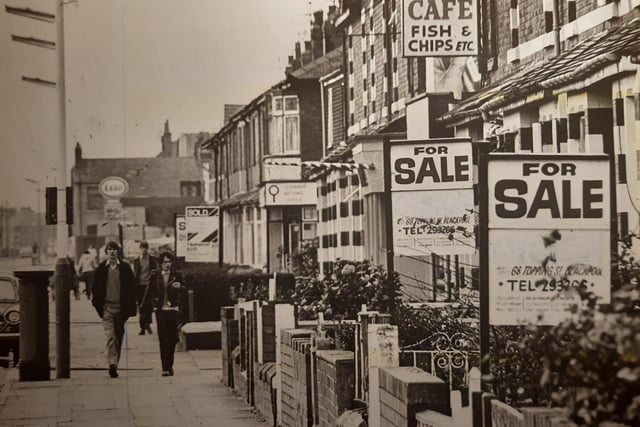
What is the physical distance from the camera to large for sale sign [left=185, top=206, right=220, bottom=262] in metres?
6.30

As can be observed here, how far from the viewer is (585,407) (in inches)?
124

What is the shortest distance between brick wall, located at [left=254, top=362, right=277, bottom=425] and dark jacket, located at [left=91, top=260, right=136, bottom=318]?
0.83 m

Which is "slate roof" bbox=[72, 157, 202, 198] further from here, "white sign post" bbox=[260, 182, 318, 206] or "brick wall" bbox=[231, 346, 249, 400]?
"brick wall" bbox=[231, 346, 249, 400]

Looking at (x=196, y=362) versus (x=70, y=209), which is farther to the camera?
(x=196, y=362)

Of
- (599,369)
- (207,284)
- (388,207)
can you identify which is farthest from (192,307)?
(599,369)

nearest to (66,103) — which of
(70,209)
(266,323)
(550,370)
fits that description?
(70,209)

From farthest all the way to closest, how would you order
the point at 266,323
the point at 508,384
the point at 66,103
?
the point at 266,323, the point at 66,103, the point at 508,384

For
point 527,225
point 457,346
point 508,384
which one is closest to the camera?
point 508,384

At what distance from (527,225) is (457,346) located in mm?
934

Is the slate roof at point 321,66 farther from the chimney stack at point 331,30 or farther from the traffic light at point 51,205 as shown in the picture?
the traffic light at point 51,205

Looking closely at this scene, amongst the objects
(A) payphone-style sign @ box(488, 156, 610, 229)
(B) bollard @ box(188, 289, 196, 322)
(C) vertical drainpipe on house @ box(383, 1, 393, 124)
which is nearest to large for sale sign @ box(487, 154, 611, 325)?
(A) payphone-style sign @ box(488, 156, 610, 229)

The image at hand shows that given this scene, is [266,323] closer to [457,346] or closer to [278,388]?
[278,388]

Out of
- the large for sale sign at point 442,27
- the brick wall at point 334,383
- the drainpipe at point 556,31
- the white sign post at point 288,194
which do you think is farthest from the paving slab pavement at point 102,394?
the drainpipe at point 556,31

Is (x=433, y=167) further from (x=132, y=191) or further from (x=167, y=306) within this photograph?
(x=167, y=306)
